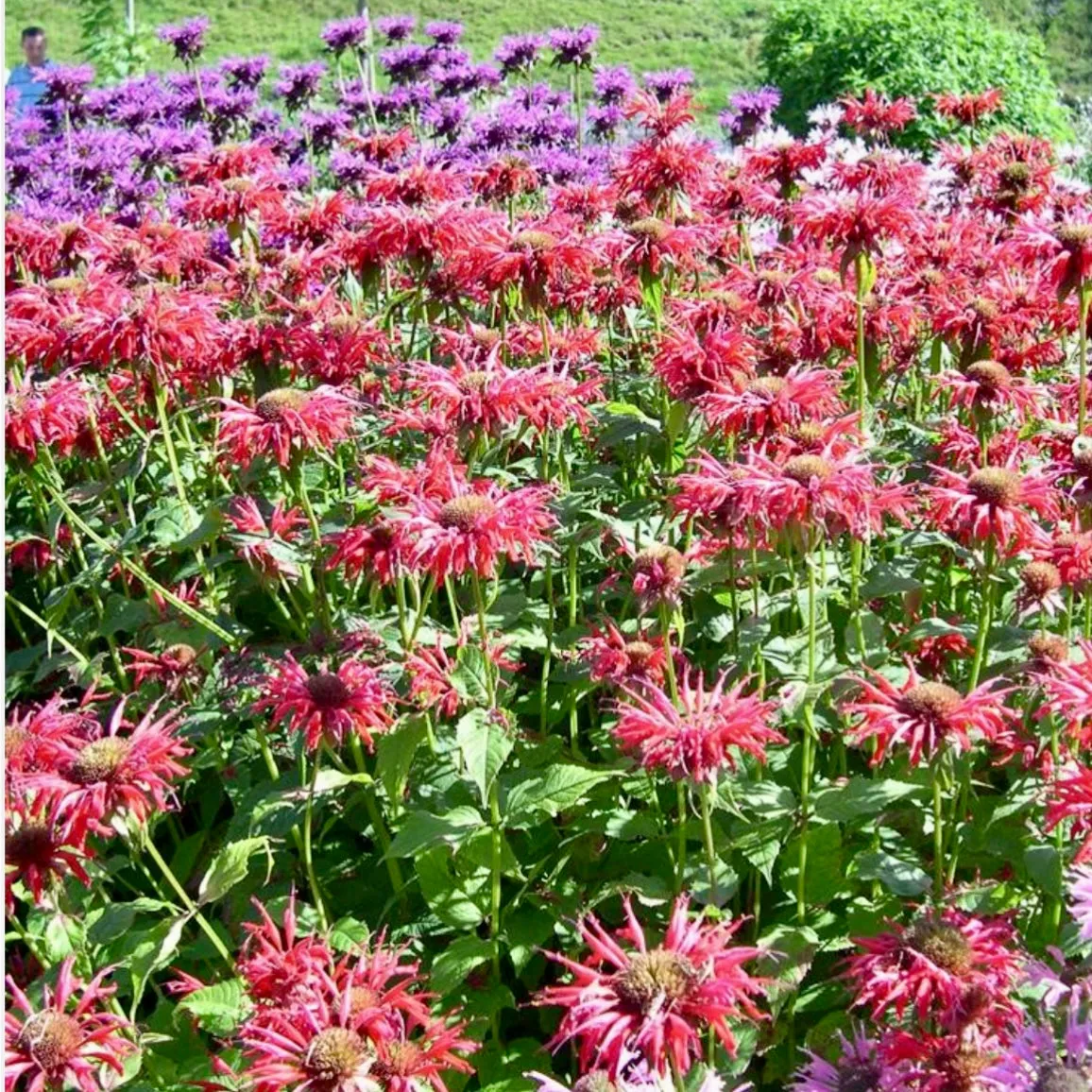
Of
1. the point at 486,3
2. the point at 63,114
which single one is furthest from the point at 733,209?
the point at 486,3

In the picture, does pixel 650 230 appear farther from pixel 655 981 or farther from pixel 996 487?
pixel 655 981

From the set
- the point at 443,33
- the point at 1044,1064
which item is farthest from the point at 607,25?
the point at 1044,1064

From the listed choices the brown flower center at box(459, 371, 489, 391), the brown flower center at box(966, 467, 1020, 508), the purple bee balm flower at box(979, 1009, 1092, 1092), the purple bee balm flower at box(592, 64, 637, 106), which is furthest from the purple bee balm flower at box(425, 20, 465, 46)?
the purple bee balm flower at box(979, 1009, 1092, 1092)

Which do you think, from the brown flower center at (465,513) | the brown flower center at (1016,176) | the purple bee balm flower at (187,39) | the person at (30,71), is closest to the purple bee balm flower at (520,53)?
the purple bee balm flower at (187,39)

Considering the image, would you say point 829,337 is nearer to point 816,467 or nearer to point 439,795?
point 816,467

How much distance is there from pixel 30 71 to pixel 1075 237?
6.80m

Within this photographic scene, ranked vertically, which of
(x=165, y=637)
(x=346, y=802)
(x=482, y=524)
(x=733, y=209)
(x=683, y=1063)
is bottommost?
(x=346, y=802)

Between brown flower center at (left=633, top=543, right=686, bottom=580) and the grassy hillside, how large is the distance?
1405 cm

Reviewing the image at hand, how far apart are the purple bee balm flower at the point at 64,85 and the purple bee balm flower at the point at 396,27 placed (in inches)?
48.6

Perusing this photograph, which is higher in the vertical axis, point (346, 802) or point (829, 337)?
point (829, 337)

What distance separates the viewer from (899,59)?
915cm

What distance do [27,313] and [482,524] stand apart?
128 centimetres

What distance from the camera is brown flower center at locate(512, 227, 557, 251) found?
2469mm

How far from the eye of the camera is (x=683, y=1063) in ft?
3.86
